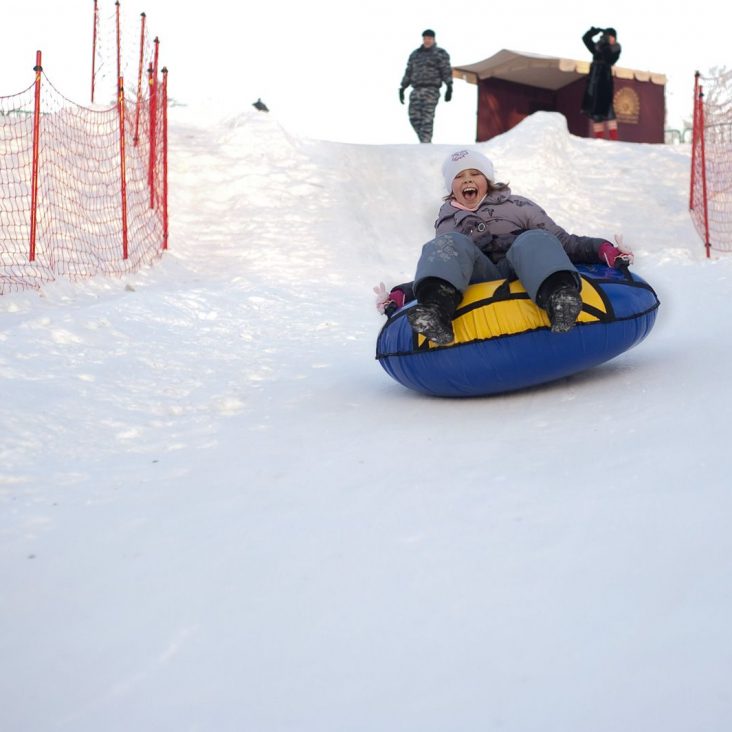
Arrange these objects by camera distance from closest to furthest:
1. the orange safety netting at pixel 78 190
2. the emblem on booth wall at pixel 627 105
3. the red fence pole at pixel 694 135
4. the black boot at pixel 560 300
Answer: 1. the black boot at pixel 560 300
2. the orange safety netting at pixel 78 190
3. the red fence pole at pixel 694 135
4. the emblem on booth wall at pixel 627 105

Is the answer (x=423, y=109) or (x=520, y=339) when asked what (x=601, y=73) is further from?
(x=520, y=339)

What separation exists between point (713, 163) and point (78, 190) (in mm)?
7502

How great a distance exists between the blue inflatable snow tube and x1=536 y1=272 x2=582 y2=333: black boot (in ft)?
0.32

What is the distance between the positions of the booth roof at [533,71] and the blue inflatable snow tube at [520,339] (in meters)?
10.9

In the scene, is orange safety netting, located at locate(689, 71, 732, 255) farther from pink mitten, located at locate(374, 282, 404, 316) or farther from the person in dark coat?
pink mitten, located at locate(374, 282, 404, 316)

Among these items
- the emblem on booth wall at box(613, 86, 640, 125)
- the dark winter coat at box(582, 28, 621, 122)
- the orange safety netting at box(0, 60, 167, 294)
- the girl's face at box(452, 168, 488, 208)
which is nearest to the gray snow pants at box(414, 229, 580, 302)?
the girl's face at box(452, 168, 488, 208)

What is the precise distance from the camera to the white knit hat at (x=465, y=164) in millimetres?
3785

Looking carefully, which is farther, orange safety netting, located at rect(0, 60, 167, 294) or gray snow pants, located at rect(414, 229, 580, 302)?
orange safety netting, located at rect(0, 60, 167, 294)

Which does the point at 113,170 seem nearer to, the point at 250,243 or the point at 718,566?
the point at 250,243

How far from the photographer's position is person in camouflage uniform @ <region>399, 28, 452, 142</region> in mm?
11266

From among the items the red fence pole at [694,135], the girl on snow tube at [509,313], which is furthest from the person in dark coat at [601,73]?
the girl on snow tube at [509,313]

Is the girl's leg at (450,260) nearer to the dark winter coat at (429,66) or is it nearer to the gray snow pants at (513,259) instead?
the gray snow pants at (513,259)

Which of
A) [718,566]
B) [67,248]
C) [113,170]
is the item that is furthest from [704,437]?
[113,170]

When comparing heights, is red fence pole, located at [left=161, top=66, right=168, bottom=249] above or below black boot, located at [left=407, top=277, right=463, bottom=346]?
above
